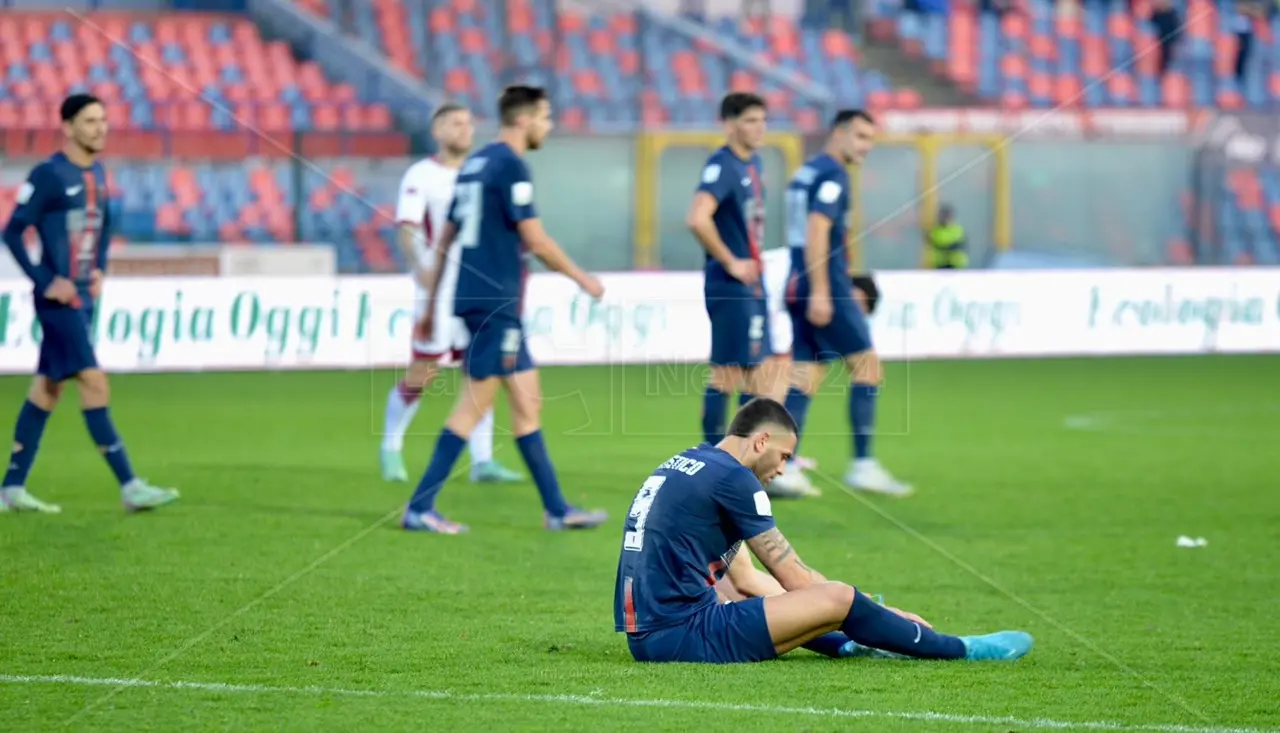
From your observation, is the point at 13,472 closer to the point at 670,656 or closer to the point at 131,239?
the point at 670,656

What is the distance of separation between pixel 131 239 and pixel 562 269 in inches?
476

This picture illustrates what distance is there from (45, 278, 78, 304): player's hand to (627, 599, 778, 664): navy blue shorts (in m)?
4.17

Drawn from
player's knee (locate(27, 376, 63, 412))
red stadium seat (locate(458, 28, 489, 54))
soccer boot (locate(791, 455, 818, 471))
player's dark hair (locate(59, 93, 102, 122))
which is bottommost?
soccer boot (locate(791, 455, 818, 471))

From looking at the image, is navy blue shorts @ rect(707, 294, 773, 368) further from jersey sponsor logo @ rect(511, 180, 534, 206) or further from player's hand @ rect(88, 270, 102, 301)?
player's hand @ rect(88, 270, 102, 301)

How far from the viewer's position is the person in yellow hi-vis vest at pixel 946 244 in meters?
21.0

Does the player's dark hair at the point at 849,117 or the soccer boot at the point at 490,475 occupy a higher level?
the player's dark hair at the point at 849,117

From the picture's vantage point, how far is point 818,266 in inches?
395

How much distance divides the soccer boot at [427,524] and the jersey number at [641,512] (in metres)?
2.98

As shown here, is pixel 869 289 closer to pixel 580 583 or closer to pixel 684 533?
pixel 580 583

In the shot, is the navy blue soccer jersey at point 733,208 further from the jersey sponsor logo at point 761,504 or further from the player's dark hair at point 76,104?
the jersey sponsor logo at point 761,504

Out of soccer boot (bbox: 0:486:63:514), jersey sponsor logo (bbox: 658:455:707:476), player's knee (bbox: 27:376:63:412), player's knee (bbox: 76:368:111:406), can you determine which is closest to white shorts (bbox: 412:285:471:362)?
player's knee (bbox: 76:368:111:406)

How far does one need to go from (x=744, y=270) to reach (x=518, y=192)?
4.62 feet

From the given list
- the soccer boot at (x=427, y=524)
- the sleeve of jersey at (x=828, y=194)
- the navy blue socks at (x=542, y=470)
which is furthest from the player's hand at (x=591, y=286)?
the sleeve of jersey at (x=828, y=194)

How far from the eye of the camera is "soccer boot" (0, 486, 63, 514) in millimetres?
9289
